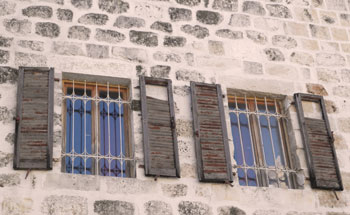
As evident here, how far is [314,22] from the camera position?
24.3 feet

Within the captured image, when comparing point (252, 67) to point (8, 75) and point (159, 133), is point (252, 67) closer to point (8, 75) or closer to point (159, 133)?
point (159, 133)

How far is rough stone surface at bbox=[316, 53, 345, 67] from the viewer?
281 inches

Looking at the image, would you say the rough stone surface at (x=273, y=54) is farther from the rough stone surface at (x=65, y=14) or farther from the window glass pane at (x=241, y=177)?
the rough stone surface at (x=65, y=14)

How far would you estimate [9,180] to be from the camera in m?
5.48

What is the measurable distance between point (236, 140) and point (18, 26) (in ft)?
7.60

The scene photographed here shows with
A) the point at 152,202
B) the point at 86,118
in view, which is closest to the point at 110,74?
the point at 86,118

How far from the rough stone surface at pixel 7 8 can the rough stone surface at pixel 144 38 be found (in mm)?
1134

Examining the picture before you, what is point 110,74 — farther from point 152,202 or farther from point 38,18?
point 152,202

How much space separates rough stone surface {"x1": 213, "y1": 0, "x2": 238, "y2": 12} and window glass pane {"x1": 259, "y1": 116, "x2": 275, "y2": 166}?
48.4 inches

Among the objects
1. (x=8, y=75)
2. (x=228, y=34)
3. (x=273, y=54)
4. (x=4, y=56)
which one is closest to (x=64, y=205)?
(x=8, y=75)

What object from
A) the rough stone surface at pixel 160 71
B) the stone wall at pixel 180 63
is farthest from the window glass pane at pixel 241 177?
the rough stone surface at pixel 160 71

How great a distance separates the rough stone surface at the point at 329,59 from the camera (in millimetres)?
7141

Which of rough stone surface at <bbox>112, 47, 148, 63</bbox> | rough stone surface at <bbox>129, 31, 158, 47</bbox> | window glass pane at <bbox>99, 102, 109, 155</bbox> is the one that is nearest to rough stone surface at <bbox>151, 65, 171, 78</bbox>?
rough stone surface at <bbox>112, 47, 148, 63</bbox>

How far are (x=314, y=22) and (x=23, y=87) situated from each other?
329 cm
